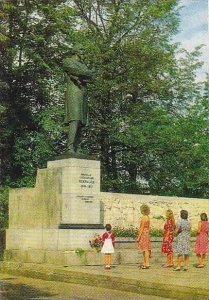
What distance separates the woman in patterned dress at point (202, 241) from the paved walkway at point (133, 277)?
29 centimetres

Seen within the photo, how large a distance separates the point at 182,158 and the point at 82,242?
17242 mm

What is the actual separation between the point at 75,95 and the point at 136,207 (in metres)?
7.25

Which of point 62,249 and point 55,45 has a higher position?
point 55,45

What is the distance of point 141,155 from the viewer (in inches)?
1380

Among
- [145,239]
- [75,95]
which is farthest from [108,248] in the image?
[75,95]

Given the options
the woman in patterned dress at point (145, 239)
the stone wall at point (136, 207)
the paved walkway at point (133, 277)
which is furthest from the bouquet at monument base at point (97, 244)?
the stone wall at point (136, 207)

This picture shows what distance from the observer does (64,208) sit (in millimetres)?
18047

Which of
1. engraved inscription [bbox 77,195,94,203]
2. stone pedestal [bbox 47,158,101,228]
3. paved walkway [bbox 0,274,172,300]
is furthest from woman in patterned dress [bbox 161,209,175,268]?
paved walkway [bbox 0,274,172,300]

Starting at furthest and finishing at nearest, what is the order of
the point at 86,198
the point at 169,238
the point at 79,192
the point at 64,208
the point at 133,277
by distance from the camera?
the point at 86,198
the point at 79,192
the point at 64,208
the point at 169,238
the point at 133,277

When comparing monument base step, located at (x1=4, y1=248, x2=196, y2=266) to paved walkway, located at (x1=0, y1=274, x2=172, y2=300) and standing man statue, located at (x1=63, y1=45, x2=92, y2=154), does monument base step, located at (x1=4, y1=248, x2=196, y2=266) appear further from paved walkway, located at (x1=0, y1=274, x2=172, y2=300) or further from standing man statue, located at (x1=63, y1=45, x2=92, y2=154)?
standing man statue, located at (x1=63, y1=45, x2=92, y2=154)

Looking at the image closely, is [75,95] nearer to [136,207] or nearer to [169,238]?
[169,238]

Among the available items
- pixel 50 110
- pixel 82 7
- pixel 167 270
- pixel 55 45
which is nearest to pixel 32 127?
pixel 50 110

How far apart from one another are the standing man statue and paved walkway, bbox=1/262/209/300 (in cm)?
384

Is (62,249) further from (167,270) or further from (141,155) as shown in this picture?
(141,155)
